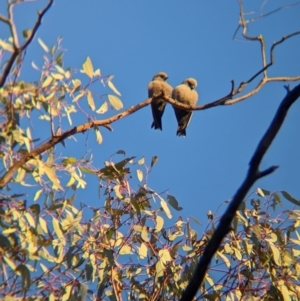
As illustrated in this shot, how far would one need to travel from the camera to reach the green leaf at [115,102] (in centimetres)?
245

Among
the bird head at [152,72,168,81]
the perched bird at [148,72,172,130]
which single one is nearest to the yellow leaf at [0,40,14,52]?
the perched bird at [148,72,172,130]

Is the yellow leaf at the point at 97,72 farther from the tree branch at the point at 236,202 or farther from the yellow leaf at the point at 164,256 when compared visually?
the tree branch at the point at 236,202

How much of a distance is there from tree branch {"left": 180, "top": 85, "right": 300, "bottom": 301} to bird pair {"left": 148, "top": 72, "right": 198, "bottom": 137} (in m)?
3.84

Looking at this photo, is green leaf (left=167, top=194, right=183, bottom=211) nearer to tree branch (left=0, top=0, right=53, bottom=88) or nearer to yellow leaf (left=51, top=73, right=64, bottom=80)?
yellow leaf (left=51, top=73, right=64, bottom=80)

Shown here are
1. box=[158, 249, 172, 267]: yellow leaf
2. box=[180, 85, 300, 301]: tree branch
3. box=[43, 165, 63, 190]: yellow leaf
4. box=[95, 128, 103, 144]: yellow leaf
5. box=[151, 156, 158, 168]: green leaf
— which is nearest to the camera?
box=[180, 85, 300, 301]: tree branch

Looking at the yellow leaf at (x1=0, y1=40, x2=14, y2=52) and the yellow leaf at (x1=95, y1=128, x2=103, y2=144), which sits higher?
the yellow leaf at (x1=95, y1=128, x2=103, y2=144)

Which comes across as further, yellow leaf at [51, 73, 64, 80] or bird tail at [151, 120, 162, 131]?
bird tail at [151, 120, 162, 131]

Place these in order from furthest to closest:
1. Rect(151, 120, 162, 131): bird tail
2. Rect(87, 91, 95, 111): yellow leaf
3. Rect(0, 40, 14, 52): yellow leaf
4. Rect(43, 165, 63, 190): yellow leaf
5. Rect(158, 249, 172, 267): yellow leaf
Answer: Rect(151, 120, 162, 131): bird tail < Rect(158, 249, 172, 267): yellow leaf < Rect(87, 91, 95, 111): yellow leaf < Rect(43, 165, 63, 190): yellow leaf < Rect(0, 40, 14, 52): yellow leaf

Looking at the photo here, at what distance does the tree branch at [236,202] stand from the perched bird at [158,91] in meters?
3.70

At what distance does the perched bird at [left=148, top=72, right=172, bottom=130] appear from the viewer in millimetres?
5062

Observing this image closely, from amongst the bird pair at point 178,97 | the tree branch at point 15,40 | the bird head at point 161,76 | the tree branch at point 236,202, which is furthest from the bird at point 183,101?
the tree branch at point 236,202

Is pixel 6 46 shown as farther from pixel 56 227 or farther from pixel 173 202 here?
pixel 173 202

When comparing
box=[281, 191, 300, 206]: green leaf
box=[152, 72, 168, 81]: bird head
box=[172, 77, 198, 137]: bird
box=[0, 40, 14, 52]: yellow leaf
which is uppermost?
box=[152, 72, 168, 81]: bird head

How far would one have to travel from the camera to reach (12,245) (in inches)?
82.4
